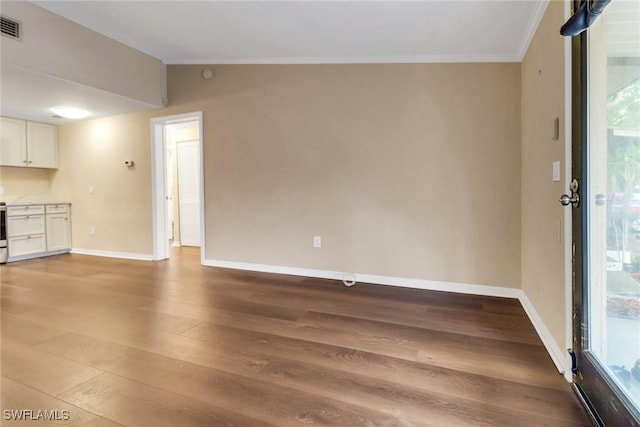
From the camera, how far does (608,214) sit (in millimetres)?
1294

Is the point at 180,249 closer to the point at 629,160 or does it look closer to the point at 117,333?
the point at 117,333

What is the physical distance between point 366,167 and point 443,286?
56.2 inches

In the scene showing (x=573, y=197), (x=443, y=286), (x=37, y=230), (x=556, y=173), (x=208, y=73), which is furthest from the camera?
(x=37, y=230)

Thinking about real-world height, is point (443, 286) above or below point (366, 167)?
below

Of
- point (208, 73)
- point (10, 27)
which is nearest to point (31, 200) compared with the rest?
point (10, 27)

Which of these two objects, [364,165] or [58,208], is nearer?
Answer: [364,165]

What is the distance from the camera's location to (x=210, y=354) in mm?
1821

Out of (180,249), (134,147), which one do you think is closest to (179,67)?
(134,147)

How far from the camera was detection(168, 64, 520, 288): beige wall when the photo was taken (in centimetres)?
288

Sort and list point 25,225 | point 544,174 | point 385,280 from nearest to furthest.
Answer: point 544,174 → point 385,280 → point 25,225

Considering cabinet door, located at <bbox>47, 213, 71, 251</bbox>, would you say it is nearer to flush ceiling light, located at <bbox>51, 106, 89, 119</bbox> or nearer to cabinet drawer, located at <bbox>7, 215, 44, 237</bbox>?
cabinet drawer, located at <bbox>7, 215, 44, 237</bbox>

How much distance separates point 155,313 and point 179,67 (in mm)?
3182

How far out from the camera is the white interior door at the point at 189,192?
5586mm

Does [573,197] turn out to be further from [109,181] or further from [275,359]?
[109,181]
